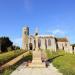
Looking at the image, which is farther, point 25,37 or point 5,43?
point 25,37

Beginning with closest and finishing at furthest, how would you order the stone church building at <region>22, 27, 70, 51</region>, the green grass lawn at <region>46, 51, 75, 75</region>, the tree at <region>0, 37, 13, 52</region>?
the green grass lawn at <region>46, 51, 75, 75</region>
the tree at <region>0, 37, 13, 52</region>
the stone church building at <region>22, 27, 70, 51</region>

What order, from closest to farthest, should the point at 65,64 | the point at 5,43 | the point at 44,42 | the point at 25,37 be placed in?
the point at 65,64, the point at 5,43, the point at 44,42, the point at 25,37

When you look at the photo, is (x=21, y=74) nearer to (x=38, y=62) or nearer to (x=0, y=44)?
(x=38, y=62)

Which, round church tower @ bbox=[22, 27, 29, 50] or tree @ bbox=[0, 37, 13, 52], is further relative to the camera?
round church tower @ bbox=[22, 27, 29, 50]

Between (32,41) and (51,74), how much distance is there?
2772 inches

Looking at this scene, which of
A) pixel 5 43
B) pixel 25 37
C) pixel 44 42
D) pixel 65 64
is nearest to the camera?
pixel 65 64

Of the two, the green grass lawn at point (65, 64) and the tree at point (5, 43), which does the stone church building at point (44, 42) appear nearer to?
the tree at point (5, 43)

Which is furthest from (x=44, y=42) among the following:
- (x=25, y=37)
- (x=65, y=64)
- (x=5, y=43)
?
(x=65, y=64)

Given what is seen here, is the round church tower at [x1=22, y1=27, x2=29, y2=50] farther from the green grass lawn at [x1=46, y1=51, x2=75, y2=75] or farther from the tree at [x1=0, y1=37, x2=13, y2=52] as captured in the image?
the green grass lawn at [x1=46, y1=51, x2=75, y2=75]

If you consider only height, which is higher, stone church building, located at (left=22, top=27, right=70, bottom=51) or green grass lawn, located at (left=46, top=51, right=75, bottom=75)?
stone church building, located at (left=22, top=27, right=70, bottom=51)

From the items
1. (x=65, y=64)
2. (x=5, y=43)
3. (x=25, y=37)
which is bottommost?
(x=65, y=64)

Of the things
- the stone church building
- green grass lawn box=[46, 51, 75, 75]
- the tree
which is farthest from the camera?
the stone church building

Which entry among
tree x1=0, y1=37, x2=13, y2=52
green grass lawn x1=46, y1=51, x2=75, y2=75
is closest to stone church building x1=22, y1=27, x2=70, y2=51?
tree x1=0, y1=37, x2=13, y2=52

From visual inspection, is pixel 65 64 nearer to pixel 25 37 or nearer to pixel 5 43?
pixel 5 43
